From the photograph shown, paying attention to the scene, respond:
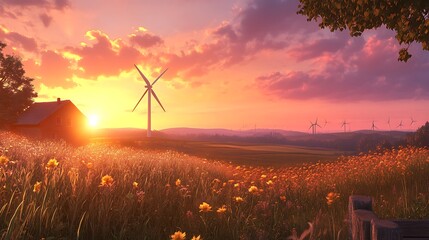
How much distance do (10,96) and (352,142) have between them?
79.2 m

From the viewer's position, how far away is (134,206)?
21.2 ft

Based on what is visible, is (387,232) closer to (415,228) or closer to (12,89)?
(415,228)

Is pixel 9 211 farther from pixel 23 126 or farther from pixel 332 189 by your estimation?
pixel 23 126

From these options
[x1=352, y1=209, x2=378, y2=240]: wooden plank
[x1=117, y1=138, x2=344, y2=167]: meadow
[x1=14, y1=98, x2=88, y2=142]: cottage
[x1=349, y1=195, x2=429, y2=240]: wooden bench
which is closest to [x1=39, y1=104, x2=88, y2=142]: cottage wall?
[x1=14, y1=98, x2=88, y2=142]: cottage

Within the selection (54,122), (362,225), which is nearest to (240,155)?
(54,122)

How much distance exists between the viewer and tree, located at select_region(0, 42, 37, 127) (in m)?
52.2

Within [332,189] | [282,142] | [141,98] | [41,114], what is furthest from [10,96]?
[282,142]

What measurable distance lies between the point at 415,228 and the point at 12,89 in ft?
193

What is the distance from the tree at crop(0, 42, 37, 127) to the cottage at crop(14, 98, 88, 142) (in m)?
2.51

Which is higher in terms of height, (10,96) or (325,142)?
(10,96)

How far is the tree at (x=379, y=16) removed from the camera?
10359 millimetres

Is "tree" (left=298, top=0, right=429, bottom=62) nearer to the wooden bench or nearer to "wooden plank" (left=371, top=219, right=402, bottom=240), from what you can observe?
the wooden bench

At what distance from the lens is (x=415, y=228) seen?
12.9 feet

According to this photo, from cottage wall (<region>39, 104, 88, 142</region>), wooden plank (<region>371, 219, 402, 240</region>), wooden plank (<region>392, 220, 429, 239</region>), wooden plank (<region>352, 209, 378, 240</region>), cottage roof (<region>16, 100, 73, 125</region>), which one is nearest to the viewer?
wooden plank (<region>371, 219, 402, 240</region>)
